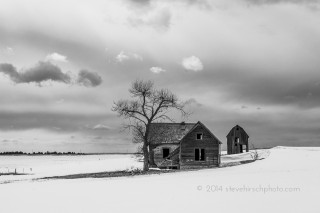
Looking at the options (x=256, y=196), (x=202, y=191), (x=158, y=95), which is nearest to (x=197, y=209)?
(x=256, y=196)

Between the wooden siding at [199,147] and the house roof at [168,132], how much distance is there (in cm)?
87

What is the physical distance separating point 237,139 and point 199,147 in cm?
2600

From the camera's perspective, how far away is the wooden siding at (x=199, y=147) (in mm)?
46781

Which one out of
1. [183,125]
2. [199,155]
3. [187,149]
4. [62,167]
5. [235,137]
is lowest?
[62,167]

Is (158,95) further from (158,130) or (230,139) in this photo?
(230,139)

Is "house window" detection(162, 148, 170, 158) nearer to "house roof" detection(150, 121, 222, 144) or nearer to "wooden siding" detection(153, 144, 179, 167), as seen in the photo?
"wooden siding" detection(153, 144, 179, 167)

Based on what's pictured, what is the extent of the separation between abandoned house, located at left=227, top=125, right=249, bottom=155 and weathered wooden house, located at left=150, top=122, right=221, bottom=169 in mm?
23125

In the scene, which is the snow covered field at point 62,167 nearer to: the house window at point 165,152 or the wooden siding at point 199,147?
the house window at point 165,152

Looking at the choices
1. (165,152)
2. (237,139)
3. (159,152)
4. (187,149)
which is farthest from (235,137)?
(187,149)

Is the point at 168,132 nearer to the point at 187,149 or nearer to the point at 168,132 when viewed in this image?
the point at 168,132

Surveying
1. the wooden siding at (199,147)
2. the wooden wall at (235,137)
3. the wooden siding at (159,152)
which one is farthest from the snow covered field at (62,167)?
the wooden wall at (235,137)

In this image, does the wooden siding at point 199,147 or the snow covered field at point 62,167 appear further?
the snow covered field at point 62,167

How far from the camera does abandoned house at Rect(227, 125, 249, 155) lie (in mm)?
70375

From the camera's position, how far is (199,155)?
155ft
